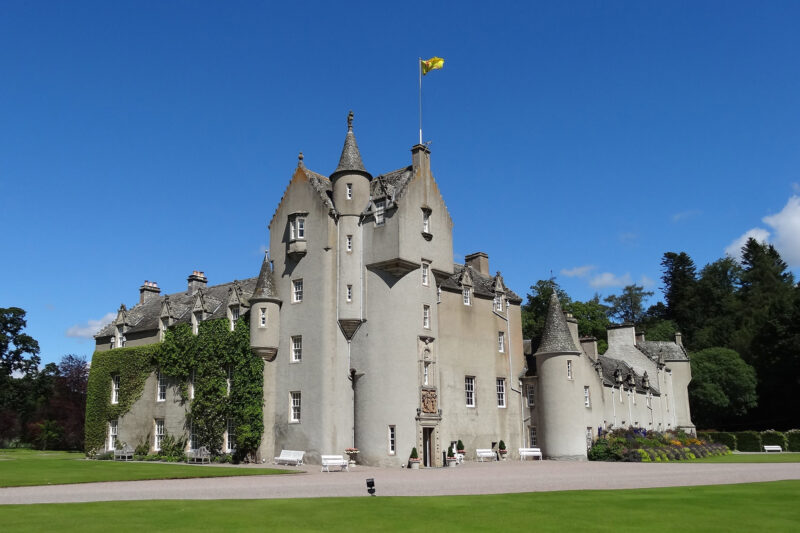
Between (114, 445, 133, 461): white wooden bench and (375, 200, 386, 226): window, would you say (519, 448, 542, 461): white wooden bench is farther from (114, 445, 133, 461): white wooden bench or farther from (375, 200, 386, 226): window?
(114, 445, 133, 461): white wooden bench

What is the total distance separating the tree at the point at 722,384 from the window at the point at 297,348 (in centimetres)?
4844

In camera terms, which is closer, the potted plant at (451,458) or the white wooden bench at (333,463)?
the white wooden bench at (333,463)

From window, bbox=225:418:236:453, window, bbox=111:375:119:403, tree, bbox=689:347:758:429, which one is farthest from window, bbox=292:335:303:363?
tree, bbox=689:347:758:429

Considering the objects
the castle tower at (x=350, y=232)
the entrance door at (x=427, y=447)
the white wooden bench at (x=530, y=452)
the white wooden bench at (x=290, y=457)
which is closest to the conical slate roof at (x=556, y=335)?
the white wooden bench at (x=530, y=452)

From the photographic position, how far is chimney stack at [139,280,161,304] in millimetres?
53688

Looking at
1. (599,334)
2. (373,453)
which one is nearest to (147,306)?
(373,453)

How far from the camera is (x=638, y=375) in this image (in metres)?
60.4

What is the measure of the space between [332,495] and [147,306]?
36956 mm

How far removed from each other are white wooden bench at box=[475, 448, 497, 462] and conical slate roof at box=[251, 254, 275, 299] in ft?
51.1

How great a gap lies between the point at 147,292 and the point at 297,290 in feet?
64.1

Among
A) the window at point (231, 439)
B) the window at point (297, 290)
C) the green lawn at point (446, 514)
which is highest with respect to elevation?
the window at point (297, 290)

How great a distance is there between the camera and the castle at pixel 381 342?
37.4 meters

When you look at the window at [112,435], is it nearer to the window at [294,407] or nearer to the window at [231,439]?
the window at [231,439]

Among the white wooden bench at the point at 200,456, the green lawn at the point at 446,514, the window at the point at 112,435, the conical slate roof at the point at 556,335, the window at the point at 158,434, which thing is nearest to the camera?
the green lawn at the point at 446,514
